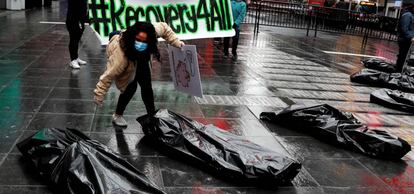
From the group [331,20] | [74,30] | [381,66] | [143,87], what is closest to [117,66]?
[143,87]

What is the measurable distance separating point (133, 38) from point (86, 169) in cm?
163

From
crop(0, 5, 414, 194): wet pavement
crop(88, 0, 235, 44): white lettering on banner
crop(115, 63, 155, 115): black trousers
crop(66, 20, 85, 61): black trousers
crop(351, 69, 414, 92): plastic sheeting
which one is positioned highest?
crop(88, 0, 235, 44): white lettering on banner

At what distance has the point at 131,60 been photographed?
4625 millimetres

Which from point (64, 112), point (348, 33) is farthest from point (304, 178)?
point (348, 33)

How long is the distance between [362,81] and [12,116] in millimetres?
7040

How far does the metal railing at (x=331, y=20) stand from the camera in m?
20.2

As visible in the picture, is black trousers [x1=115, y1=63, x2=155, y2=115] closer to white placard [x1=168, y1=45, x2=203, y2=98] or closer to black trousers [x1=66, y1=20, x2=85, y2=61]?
white placard [x1=168, y1=45, x2=203, y2=98]

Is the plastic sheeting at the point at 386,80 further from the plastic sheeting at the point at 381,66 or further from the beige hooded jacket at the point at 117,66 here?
the beige hooded jacket at the point at 117,66

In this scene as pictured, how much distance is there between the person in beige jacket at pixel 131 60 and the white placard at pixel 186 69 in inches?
6.5

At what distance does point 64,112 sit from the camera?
550cm

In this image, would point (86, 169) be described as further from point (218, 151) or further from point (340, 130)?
point (340, 130)

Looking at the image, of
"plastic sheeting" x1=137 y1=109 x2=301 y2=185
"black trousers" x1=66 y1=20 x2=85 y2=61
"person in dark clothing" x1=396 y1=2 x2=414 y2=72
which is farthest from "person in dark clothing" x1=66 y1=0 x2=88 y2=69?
"person in dark clothing" x1=396 y1=2 x2=414 y2=72

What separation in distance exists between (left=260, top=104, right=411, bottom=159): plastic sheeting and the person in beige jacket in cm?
170

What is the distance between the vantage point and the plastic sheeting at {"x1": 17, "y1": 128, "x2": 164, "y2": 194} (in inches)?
125
